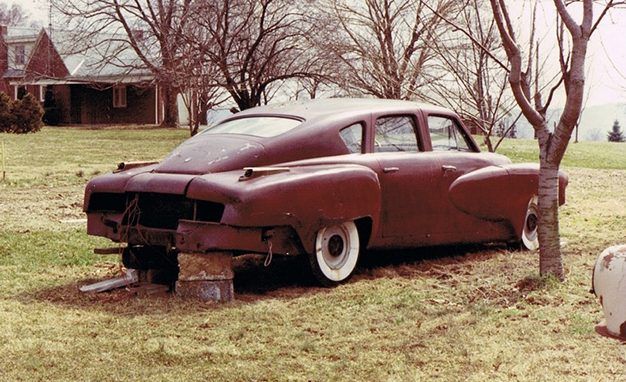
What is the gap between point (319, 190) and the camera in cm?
754

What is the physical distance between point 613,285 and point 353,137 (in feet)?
17.4

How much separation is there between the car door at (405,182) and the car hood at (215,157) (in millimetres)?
1156

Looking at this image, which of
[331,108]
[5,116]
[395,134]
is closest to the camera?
[331,108]

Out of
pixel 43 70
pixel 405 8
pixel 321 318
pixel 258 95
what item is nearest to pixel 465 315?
pixel 321 318

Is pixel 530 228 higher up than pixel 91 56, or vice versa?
pixel 91 56

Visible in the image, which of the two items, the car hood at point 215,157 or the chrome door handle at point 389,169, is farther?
the chrome door handle at point 389,169

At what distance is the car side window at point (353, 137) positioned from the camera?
27.0ft

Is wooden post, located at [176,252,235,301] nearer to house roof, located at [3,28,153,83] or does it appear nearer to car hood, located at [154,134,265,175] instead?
car hood, located at [154,134,265,175]

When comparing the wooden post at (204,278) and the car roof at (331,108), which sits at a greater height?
the car roof at (331,108)

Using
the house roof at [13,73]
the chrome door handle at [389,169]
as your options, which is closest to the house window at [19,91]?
the house roof at [13,73]

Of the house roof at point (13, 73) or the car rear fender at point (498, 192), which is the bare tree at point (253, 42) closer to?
the car rear fender at point (498, 192)

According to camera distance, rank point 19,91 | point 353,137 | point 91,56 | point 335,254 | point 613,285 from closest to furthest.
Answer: point 613,285
point 335,254
point 353,137
point 91,56
point 19,91

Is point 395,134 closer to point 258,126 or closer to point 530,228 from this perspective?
point 258,126

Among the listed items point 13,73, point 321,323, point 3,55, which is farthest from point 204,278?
point 3,55
